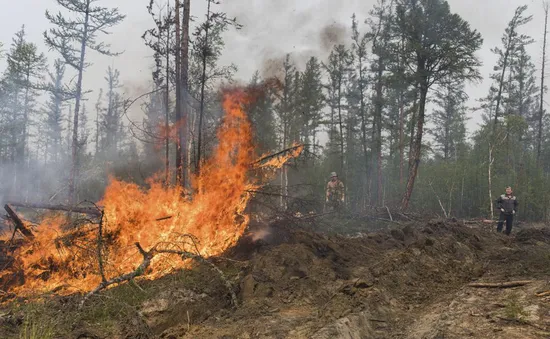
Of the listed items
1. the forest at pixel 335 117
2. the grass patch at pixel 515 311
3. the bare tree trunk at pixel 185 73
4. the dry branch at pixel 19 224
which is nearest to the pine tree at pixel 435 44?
the forest at pixel 335 117

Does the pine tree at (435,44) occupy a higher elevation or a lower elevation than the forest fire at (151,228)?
higher

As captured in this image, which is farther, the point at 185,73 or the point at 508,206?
the point at 508,206

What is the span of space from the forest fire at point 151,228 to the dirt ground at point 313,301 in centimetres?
63

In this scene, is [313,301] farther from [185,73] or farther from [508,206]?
[508,206]

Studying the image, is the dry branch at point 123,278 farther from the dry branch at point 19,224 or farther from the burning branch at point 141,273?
the dry branch at point 19,224

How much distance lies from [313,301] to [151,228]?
4.12m

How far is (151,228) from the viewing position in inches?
316

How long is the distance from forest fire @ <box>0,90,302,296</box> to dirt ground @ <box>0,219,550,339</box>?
2.05 feet

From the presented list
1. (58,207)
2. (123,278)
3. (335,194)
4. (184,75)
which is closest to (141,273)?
(123,278)

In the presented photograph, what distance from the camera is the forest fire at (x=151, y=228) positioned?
23.2 feet

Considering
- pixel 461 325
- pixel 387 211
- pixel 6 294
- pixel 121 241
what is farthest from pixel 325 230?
pixel 6 294

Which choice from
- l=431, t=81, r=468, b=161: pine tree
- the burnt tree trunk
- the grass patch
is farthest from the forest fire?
l=431, t=81, r=468, b=161: pine tree

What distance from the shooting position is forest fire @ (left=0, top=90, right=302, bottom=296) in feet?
23.2

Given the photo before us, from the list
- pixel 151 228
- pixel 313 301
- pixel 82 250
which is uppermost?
pixel 151 228
